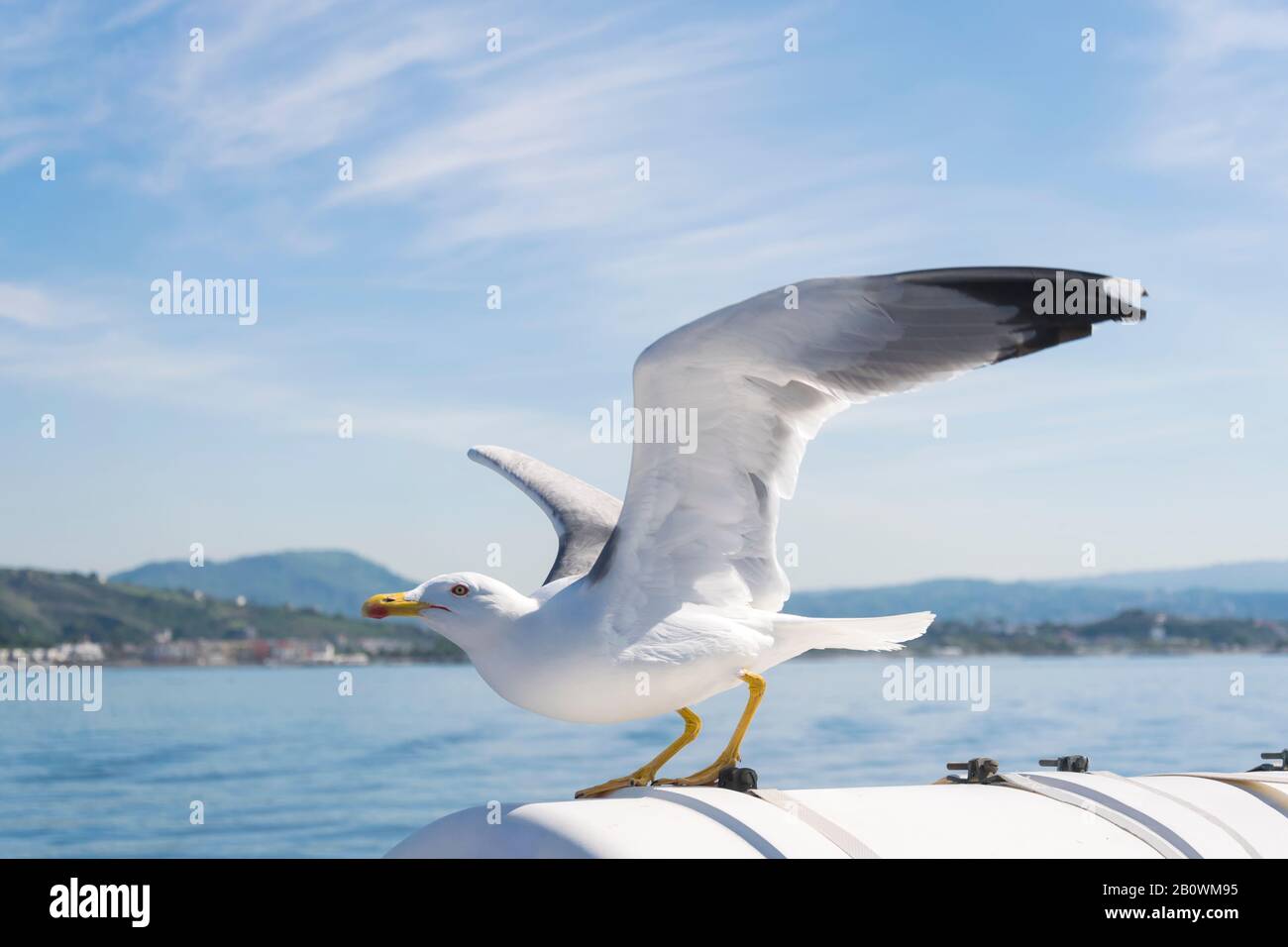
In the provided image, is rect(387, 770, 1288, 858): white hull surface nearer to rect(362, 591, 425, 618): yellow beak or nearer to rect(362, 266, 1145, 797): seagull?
rect(362, 266, 1145, 797): seagull

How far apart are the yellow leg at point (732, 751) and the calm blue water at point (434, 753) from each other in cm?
1238

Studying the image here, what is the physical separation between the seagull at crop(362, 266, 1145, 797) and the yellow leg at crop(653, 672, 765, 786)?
1 cm

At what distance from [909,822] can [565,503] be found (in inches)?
120

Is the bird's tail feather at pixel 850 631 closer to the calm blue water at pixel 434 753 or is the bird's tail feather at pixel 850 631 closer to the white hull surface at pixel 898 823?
the white hull surface at pixel 898 823

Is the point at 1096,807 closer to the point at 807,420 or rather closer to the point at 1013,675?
the point at 807,420

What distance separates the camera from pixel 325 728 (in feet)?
196

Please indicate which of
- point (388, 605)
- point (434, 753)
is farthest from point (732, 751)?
point (434, 753)

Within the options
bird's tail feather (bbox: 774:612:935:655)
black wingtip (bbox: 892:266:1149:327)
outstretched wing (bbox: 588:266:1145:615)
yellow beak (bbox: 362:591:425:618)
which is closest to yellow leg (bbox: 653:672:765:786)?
bird's tail feather (bbox: 774:612:935:655)

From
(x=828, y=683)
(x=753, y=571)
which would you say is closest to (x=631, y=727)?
(x=828, y=683)

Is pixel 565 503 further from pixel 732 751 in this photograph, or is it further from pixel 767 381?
pixel 732 751

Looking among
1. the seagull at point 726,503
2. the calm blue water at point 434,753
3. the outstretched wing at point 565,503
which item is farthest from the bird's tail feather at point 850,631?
the calm blue water at point 434,753

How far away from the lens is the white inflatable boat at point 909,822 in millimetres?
4125
